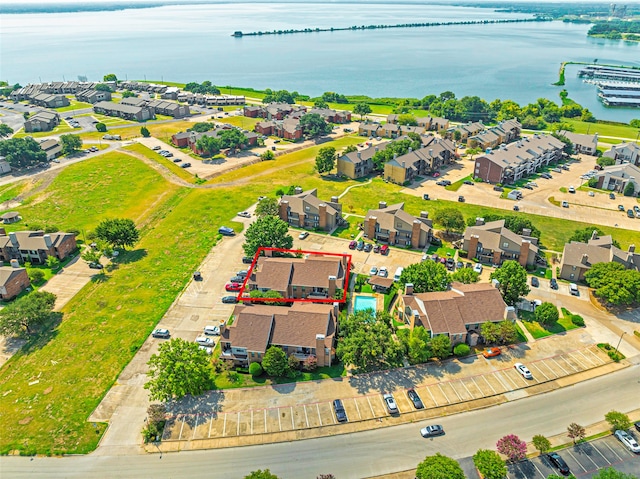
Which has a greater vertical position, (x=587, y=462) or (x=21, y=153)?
(x=21, y=153)

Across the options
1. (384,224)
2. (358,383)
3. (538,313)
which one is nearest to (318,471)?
(358,383)

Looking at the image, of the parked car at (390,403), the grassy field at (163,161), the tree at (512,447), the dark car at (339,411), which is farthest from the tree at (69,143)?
the tree at (512,447)

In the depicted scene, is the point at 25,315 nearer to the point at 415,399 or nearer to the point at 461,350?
the point at 415,399

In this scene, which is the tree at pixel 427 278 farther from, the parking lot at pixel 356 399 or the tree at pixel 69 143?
the tree at pixel 69 143

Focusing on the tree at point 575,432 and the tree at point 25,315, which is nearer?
the tree at point 575,432

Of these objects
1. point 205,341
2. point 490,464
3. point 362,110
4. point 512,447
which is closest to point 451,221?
point 512,447

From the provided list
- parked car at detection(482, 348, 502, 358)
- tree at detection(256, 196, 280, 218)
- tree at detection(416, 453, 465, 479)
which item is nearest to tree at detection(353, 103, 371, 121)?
tree at detection(256, 196, 280, 218)

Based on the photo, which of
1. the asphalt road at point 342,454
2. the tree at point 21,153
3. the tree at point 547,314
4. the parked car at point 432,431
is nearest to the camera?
the asphalt road at point 342,454
